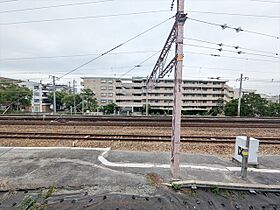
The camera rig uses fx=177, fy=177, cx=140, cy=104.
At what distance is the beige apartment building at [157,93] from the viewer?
6016 cm

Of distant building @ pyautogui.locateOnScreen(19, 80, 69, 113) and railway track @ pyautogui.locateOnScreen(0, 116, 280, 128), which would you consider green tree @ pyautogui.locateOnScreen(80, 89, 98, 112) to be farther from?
railway track @ pyautogui.locateOnScreen(0, 116, 280, 128)

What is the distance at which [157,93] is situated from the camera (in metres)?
60.9

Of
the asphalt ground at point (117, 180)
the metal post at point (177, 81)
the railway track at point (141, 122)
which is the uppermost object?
the metal post at point (177, 81)

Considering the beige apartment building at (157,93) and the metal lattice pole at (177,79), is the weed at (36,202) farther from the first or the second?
the beige apartment building at (157,93)

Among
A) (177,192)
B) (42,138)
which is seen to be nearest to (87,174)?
(177,192)

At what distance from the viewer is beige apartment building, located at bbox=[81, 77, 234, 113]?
6016 cm

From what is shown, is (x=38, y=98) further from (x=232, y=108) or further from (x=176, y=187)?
(x=176, y=187)

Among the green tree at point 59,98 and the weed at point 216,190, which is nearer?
the weed at point 216,190

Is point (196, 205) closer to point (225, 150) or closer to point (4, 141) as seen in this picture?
point (225, 150)

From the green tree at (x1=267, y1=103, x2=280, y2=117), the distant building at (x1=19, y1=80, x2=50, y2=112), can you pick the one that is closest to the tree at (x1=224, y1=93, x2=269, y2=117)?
the green tree at (x1=267, y1=103, x2=280, y2=117)

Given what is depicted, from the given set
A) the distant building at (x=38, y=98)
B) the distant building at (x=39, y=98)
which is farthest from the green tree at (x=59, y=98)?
the distant building at (x=38, y=98)

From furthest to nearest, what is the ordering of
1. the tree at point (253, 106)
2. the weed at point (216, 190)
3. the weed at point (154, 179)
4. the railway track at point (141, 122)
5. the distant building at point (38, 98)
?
the distant building at point (38, 98)
the tree at point (253, 106)
the railway track at point (141, 122)
the weed at point (154, 179)
the weed at point (216, 190)

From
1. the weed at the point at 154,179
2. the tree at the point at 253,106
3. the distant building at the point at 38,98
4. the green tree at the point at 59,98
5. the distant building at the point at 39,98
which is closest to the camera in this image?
the weed at the point at 154,179

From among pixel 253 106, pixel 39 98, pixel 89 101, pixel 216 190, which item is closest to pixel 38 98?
pixel 39 98
